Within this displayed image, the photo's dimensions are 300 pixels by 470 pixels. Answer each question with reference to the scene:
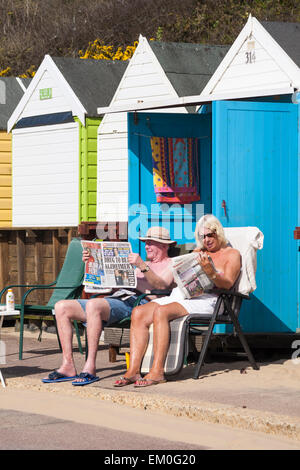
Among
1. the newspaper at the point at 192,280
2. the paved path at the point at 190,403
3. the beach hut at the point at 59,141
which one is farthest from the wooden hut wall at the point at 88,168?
the newspaper at the point at 192,280

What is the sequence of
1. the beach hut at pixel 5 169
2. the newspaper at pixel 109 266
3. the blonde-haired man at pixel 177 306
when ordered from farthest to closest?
the beach hut at pixel 5 169 → the newspaper at pixel 109 266 → the blonde-haired man at pixel 177 306

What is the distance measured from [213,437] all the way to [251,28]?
7.53m

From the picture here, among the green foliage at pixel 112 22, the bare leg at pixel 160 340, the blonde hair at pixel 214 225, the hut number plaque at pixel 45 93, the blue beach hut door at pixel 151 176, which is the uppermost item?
the green foliage at pixel 112 22

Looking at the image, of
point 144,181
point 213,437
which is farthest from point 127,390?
point 144,181

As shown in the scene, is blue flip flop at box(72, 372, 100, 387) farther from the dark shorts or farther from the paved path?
the dark shorts

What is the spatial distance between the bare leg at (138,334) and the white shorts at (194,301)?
201mm

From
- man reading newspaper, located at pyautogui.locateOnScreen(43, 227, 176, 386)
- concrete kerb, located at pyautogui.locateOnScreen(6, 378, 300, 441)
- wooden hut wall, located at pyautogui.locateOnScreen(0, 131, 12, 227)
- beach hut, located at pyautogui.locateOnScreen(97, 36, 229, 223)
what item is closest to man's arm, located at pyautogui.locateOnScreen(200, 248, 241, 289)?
man reading newspaper, located at pyautogui.locateOnScreen(43, 227, 176, 386)

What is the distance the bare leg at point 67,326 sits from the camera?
26.6ft

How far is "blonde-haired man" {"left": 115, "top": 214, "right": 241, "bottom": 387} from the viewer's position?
25.6 feet

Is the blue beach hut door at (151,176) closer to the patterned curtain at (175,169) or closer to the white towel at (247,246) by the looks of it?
the patterned curtain at (175,169)

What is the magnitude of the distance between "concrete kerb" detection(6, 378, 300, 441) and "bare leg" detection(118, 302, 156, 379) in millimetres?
414

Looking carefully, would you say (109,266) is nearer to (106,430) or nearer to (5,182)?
(106,430)

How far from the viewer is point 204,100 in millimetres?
9477

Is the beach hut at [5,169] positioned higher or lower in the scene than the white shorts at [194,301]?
higher
